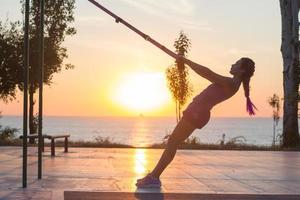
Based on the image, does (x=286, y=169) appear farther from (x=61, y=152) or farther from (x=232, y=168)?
(x=61, y=152)

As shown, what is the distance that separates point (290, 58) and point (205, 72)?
17286 millimetres

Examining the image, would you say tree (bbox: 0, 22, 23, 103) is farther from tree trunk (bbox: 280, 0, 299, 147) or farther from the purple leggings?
the purple leggings

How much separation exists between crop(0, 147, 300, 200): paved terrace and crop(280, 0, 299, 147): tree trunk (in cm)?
755

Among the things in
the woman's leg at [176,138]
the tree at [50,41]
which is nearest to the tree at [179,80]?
the tree at [50,41]

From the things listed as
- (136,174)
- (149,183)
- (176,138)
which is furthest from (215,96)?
(136,174)

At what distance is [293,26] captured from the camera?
2602 cm

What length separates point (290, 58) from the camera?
2598 centimetres

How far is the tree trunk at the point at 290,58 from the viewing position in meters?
25.7

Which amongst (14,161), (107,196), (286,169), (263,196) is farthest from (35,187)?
(286,169)

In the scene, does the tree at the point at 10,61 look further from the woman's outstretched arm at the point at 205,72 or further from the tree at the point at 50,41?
the woman's outstretched arm at the point at 205,72

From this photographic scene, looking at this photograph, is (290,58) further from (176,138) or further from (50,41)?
(176,138)

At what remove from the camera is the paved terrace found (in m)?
9.86

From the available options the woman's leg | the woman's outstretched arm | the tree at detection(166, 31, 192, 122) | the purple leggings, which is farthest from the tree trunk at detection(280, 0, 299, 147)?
the woman's outstretched arm

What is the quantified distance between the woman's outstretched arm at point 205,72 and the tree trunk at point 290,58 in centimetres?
1647
